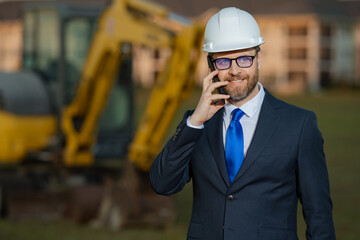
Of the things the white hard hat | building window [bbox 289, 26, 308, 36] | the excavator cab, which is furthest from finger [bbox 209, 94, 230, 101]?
building window [bbox 289, 26, 308, 36]

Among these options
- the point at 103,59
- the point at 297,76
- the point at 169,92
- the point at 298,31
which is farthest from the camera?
the point at 298,31

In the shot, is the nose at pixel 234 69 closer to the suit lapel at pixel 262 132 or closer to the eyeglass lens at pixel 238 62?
the eyeglass lens at pixel 238 62

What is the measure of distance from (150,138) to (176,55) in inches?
42.4

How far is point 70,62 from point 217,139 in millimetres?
7035

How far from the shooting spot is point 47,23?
9.88 metres

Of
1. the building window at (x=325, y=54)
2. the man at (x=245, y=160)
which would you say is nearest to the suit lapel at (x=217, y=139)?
the man at (x=245, y=160)

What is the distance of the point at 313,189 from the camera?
2.72 m

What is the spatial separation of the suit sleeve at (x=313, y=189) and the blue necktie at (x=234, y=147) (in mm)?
227

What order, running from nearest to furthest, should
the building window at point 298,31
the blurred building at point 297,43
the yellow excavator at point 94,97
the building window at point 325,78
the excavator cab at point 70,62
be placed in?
the yellow excavator at point 94,97 < the excavator cab at point 70,62 < the blurred building at point 297,43 < the building window at point 325,78 < the building window at point 298,31

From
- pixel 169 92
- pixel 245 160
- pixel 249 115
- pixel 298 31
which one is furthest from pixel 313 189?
pixel 298 31

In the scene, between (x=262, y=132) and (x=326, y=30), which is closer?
(x=262, y=132)

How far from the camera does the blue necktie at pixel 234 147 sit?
278 centimetres

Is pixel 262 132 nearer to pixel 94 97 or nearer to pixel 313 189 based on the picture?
pixel 313 189

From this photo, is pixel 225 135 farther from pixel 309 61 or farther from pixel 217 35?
pixel 309 61
